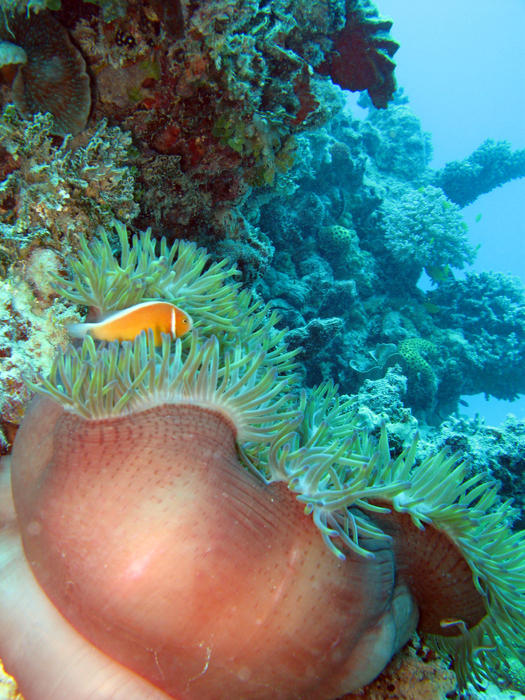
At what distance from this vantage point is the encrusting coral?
5.74ft

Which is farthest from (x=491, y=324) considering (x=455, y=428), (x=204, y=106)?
(x=204, y=106)

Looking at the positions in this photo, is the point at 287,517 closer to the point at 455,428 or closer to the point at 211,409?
the point at 211,409

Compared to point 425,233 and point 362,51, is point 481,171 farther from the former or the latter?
point 362,51

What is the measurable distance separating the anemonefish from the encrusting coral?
187 millimetres

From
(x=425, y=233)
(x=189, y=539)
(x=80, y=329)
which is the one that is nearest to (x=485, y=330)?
(x=425, y=233)

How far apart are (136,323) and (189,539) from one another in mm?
1097

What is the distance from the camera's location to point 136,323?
2279 mm

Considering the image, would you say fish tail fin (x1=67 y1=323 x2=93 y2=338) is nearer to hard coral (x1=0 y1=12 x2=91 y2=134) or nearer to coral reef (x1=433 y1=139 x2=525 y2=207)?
hard coral (x1=0 y1=12 x2=91 y2=134)

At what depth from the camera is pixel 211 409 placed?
1.96 meters

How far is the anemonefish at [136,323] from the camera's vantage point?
2.24 meters

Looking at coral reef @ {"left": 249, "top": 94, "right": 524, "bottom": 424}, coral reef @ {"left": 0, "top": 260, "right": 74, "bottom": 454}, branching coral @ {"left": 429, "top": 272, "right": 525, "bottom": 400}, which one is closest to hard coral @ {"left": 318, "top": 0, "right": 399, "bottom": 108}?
coral reef @ {"left": 249, "top": 94, "right": 524, "bottom": 424}

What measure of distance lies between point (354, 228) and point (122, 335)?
31.7ft

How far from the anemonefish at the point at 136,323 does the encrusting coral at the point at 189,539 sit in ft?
0.61

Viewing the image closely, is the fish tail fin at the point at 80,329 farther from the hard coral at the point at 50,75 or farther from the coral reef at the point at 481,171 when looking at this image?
the coral reef at the point at 481,171
